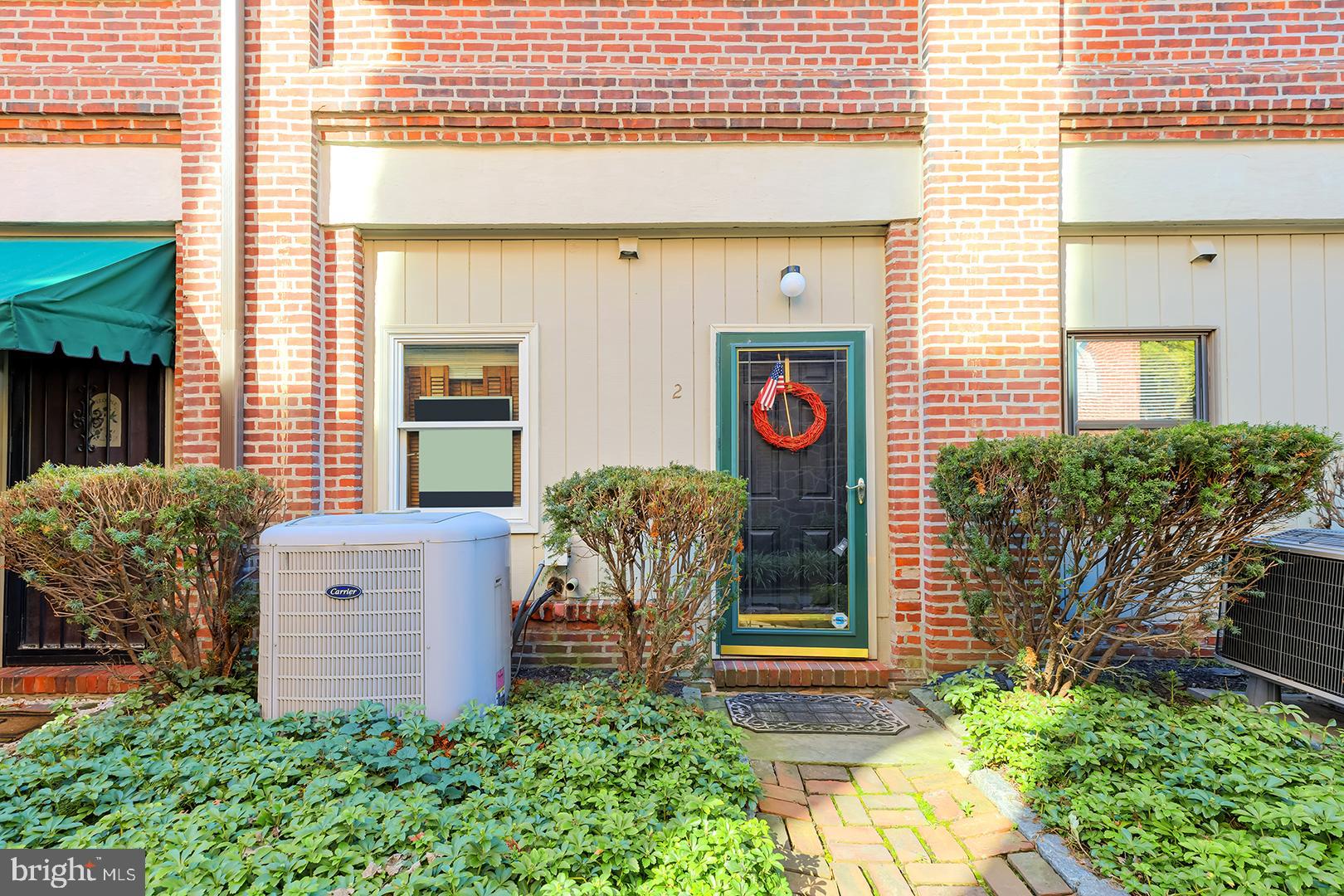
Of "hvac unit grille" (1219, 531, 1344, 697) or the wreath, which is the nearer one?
"hvac unit grille" (1219, 531, 1344, 697)

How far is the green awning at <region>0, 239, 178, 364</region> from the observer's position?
360cm

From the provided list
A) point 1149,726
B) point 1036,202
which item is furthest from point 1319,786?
point 1036,202

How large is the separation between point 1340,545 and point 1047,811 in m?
2.14

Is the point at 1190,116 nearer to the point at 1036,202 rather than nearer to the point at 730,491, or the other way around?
the point at 1036,202

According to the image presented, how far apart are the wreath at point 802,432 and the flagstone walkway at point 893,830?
187 cm

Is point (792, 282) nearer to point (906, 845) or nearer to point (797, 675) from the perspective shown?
point (797, 675)

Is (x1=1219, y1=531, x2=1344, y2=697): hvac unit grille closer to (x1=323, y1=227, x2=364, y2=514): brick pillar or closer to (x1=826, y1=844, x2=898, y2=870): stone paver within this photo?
(x1=826, y1=844, x2=898, y2=870): stone paver

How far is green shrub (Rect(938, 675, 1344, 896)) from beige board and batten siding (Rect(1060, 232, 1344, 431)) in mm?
2206

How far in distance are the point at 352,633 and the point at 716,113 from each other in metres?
3.67

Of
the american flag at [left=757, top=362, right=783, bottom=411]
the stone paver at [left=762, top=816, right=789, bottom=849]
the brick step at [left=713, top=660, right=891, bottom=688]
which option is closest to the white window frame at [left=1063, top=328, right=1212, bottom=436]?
the american flag at [left=757, top=362, right=783, bottom=411]

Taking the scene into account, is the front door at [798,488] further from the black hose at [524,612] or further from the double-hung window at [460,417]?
Answer: the double-hung window at [460,417]

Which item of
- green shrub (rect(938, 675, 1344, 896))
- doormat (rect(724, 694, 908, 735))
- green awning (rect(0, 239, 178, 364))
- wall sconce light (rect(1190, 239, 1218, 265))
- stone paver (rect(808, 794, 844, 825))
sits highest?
wall sconce light (rect(1190, 239, 1218, 265))

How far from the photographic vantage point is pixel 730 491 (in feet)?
11.5

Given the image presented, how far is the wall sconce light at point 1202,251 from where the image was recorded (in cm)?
442
